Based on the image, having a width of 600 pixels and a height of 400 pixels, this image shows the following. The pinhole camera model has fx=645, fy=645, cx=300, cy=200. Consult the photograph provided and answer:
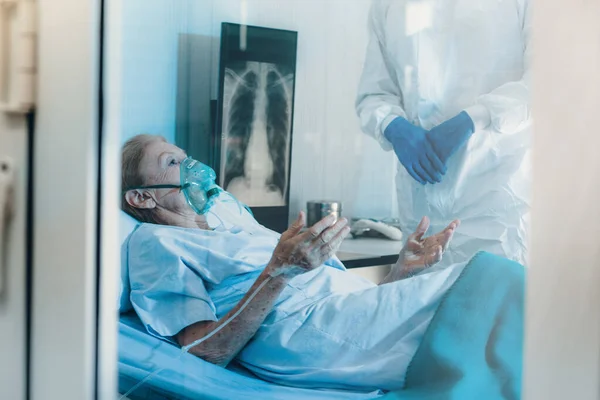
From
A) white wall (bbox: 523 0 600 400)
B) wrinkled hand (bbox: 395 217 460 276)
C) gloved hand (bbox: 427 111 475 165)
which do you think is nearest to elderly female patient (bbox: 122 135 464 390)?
wrinkled hand (bbox: 395 217 460 276)

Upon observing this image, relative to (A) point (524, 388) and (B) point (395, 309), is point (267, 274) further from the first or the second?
(A) point (524, 388)

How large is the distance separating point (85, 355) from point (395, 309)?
49cm

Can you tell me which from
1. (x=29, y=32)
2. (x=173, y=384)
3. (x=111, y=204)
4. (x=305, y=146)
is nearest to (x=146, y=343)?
(x=173, y=384)

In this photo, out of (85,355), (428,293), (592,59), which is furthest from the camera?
(85,355)

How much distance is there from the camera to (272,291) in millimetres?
1050

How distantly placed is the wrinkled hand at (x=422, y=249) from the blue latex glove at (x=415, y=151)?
70 millimetres

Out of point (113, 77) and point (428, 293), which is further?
point (113, 77)

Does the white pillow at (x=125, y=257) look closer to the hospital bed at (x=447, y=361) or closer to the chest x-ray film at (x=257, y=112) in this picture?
the hospital bed at (x=447, y=361)

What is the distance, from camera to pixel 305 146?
1027 millimetres

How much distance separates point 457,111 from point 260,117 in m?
0.34

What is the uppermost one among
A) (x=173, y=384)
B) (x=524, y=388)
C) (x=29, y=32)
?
(x=29, y=32)

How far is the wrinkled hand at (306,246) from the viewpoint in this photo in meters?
0.99

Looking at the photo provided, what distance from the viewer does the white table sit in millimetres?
936

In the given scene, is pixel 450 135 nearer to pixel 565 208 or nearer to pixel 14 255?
pixel 565 208
